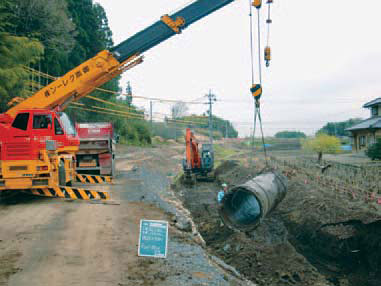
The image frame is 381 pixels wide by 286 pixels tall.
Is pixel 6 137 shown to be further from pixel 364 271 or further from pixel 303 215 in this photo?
pixel 364 271

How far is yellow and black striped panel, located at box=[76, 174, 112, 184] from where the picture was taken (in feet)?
48.3

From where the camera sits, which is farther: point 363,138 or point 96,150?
point 363,138

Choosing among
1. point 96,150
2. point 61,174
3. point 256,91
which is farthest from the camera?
point 96,150

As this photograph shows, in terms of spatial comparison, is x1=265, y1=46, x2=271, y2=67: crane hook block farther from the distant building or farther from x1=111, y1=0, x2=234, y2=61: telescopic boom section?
the distant building

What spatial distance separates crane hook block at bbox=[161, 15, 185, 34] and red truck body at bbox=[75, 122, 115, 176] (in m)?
6.84

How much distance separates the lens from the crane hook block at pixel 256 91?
32.2 ft

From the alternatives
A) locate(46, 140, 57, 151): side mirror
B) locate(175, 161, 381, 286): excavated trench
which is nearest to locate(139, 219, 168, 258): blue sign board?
locate(175, 161, 381, 286): excavated trench

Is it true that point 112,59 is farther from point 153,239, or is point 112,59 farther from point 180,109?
point 180,109

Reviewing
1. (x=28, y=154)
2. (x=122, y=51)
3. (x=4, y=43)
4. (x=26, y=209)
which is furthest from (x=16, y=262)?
(x=4, y=43)

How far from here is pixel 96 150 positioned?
16188 millimetres

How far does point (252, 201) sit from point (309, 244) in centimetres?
208

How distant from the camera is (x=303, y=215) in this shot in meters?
11.4

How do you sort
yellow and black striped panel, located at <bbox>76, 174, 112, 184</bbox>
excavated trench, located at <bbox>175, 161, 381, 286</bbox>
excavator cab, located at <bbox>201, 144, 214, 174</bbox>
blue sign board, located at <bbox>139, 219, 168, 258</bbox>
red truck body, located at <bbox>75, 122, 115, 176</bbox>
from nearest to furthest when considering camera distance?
blue sign board, located at <bbox>139, 219, 168, 258</bbox> < excavated trench, located at <bbox>175, 161, 381, 286</bbox> < yellow and black striped panel, located at <bbox>76, 174, 112, 184</bbox> < red truck body, located at <bbox>75, 122, 115, 176</bbox> < excavator cab, located at <bbox>201, 144, 214, 174</bbox>

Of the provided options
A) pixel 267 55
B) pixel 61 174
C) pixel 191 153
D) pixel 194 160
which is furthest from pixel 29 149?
pixel 194 160
